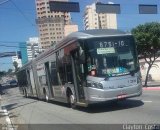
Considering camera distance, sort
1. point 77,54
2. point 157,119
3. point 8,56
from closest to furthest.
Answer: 1. point 157,119
2. point 77,54
3. point 8,56

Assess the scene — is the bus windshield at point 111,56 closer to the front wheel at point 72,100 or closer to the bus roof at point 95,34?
the bus roof at point 95,34

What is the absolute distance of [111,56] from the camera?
1511cm

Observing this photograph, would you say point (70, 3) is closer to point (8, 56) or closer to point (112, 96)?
point (112, 96)

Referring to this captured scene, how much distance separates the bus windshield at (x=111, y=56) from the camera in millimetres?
14906

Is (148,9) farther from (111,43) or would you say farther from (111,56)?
(111,56)

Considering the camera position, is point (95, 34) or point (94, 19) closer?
point (95, 34)

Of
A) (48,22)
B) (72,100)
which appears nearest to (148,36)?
(72,100)

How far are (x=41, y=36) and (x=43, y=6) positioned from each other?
17.9 meters

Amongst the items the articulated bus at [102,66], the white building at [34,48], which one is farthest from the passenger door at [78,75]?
the white building at [34,48]

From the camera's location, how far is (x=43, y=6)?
174 feet

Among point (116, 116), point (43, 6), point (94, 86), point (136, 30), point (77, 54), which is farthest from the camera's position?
point (43, 6)

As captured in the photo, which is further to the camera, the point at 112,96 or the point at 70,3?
the point at 70,3

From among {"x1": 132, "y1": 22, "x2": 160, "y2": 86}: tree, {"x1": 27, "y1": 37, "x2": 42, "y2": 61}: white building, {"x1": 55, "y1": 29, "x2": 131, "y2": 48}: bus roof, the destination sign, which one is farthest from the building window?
{"x1": 27, "y1": 37, "x2": 42, "y2": 61}: white building

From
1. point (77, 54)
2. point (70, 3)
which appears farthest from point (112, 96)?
point (70, 3)
